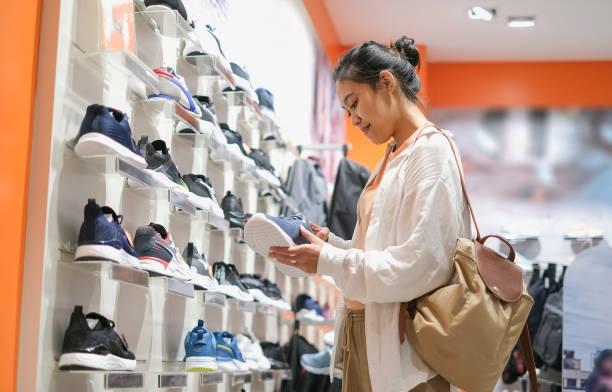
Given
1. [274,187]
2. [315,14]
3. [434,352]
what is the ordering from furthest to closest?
1. [315,14]
2. [274,187]
3. [434,352]

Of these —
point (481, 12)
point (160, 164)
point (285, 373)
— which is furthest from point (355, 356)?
point (481, 12)

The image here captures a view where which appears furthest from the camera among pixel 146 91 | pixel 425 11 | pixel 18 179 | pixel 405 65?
pixel 425 11

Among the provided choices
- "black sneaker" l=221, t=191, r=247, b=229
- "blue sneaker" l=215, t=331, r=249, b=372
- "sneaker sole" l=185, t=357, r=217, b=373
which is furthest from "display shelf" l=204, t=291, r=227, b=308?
"black sneaker" l=221, t=191, r=247, b=229

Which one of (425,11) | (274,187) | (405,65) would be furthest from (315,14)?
(405,65)

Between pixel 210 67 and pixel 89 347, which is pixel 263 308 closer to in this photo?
pixel 210 67

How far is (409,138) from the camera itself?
2463mm

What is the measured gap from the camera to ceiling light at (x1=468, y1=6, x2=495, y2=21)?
805cm

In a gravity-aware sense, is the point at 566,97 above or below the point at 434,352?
above

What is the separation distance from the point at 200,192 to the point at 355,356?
144cm

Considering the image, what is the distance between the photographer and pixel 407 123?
256cm

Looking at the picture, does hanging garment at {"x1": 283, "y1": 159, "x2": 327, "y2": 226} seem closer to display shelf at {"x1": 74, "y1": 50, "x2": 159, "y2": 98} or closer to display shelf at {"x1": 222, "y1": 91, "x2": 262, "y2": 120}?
display shelf at {"x1": 222, "y1": 91, "x2": 262, "y2": 120}

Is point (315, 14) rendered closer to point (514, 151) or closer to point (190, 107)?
point (514, 151)

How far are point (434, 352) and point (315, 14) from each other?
5.77m

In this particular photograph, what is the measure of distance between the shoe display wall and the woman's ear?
19.9 inches
